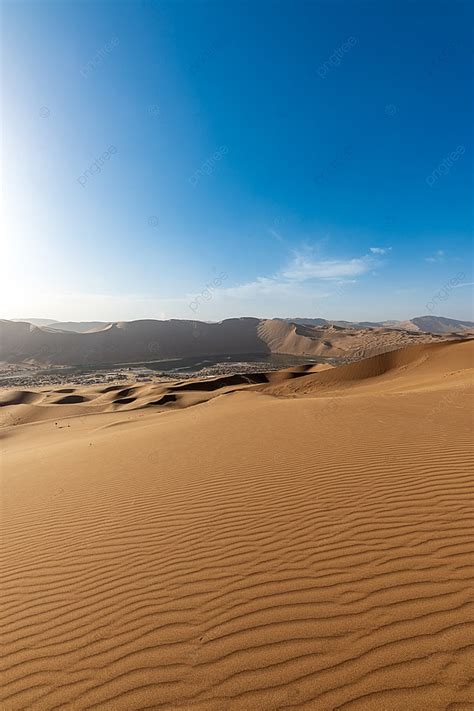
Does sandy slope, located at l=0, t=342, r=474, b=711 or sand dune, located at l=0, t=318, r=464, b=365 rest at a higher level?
sand dune, located at l=0, t=318, r=464, b=365

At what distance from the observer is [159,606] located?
2.88 meters

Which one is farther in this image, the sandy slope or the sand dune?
the sand dune

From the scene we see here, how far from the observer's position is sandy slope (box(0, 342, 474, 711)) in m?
2.13

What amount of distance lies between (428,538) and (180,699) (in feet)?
8.37

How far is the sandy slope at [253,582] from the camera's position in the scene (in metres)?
2.13

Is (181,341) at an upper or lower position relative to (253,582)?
upper

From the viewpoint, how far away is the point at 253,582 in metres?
3.01

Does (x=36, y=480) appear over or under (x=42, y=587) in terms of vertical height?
under

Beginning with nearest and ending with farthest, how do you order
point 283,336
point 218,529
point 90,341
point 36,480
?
1. point 218,529
2. point 36,480
3. point 90,341
4. point 283,336

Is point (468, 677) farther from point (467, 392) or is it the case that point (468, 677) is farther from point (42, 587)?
point (467, 392)

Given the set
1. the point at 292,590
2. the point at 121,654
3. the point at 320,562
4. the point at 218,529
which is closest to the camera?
the point at 121,654

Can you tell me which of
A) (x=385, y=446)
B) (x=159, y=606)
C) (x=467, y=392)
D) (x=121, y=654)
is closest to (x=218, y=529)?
(x=159, y=606)

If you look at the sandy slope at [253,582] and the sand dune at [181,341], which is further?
the sand dune at [181,341]

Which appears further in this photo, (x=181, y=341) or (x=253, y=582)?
(x=181, y=341)
